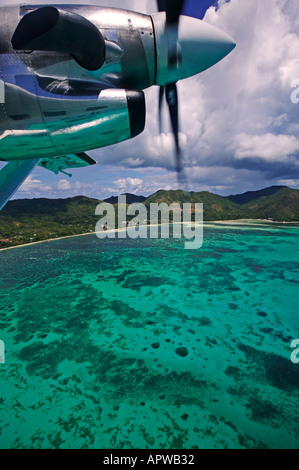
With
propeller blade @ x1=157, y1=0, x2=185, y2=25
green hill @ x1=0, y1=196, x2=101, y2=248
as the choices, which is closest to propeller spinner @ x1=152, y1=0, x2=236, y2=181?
propeller blade @ x1=157, y1=0, x2=185, y2=25

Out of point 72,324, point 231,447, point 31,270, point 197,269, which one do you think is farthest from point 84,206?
point 231,447

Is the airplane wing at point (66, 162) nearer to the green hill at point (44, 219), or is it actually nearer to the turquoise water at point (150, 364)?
the turquoise water at point (150, 364)

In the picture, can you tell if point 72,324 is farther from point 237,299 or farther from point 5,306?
point 237,299

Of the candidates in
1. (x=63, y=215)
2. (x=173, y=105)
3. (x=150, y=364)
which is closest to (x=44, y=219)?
(x=63, y=215)

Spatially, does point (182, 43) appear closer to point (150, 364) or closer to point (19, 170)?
point (19, 170)

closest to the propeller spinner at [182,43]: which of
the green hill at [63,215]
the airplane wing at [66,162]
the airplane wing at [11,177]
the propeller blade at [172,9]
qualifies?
the propeller blade at [172,9]

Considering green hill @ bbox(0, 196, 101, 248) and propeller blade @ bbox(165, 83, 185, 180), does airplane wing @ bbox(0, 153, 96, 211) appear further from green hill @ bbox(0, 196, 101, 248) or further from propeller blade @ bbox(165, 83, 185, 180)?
green hill @ bbox(0, 196, 101, 248)

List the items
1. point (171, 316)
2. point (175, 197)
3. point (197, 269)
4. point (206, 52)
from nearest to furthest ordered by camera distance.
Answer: point (206, 52) → point (171, 316) → point (197, 269) → point (175, 197)
